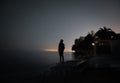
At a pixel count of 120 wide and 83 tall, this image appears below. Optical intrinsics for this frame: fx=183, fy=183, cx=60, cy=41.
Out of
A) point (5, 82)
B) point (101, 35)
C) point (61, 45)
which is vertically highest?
point (101, 35)

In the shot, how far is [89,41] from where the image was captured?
153 ft

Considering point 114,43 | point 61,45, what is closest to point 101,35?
point 114,43

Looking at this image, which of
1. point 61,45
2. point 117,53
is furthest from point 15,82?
point 117,53

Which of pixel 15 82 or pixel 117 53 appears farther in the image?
pixel 117 53

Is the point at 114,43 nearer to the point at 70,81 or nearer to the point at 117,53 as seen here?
the point at 117,53

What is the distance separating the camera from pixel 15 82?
740 cm

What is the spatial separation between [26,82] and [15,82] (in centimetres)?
48

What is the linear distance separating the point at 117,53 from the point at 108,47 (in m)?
4.69

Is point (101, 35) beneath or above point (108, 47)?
above

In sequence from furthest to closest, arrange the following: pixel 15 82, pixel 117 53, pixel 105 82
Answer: pixel 117 53 → pixel 15 82 → pixel 105 82

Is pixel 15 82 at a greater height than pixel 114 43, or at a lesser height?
lesser

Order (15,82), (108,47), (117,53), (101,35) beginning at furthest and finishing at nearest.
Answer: (101,35) < (108,47) < (117,53) < (15,82)

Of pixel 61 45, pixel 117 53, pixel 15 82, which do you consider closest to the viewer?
pixel 15 82

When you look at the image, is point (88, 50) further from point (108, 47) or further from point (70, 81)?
point (70, 81)
